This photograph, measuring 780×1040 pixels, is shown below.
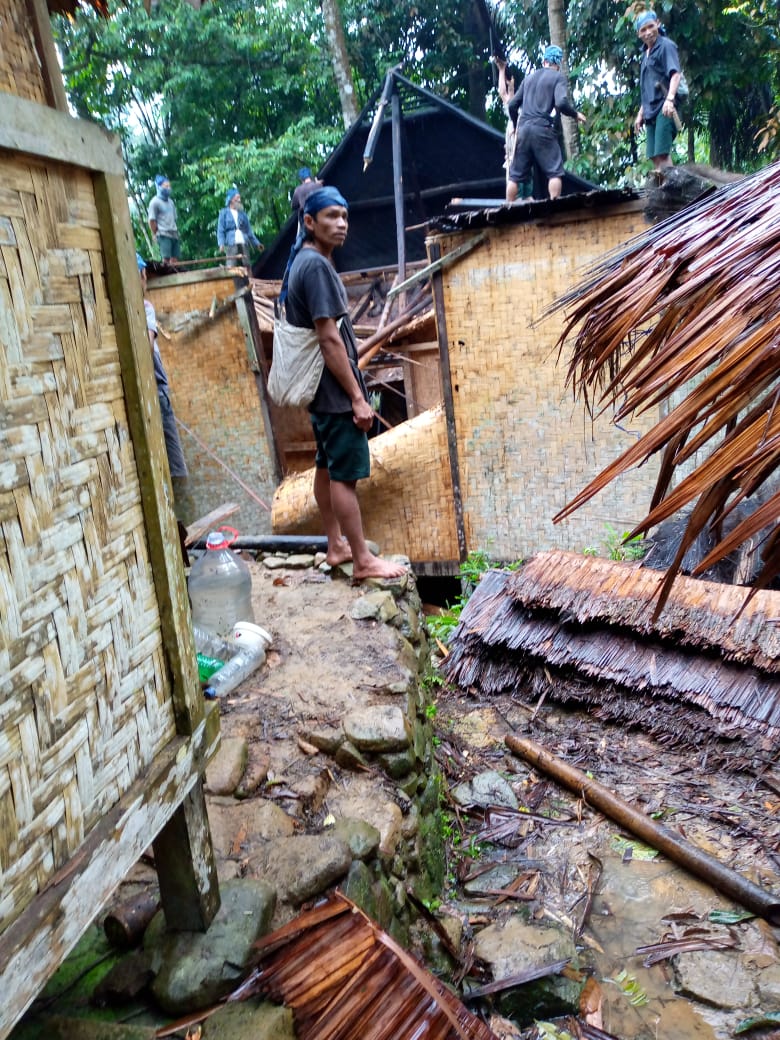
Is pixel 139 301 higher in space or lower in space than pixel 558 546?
higher

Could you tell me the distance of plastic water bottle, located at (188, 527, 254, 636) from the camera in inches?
144

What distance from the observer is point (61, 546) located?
1.20m

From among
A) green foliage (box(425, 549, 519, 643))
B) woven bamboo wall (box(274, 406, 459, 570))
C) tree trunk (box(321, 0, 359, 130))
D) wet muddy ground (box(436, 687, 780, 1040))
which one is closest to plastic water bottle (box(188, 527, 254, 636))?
wet muddy ground (box(436, 687, 780, 1040))

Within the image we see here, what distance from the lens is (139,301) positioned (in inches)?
55.5

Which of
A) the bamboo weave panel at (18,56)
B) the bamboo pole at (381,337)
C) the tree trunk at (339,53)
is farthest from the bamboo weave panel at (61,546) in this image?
the tree trunk at (339,53)

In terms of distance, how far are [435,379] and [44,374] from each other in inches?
283

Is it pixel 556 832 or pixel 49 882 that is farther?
pixel 556 832

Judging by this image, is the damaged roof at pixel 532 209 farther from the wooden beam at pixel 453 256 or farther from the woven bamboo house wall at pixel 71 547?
the woven bamboo house wall at pixel 71 547

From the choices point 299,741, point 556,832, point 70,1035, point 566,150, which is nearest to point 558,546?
point 556,832

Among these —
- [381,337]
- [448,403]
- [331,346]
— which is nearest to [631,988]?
[331,346]

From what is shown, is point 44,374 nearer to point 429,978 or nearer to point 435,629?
point 429,978

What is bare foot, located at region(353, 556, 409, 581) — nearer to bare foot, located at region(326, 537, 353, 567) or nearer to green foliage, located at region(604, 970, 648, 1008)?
bare foot, located at region(326, 537, 353, 567)

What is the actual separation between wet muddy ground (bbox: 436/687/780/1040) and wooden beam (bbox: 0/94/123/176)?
2.79 m

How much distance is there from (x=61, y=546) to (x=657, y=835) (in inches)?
119
